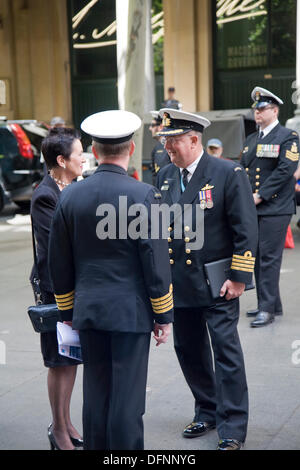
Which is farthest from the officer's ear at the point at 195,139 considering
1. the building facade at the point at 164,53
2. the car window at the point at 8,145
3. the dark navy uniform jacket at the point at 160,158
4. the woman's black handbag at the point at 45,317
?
the building facade at the point at 164,53

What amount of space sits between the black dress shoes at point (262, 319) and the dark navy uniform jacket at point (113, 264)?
3345 millimetres

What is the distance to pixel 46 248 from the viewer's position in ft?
13.5

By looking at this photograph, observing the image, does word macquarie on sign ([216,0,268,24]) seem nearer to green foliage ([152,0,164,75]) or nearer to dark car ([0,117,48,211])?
green foliage ([152,0,164,75])

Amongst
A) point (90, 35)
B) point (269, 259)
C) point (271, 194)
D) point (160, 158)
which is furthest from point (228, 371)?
point (90, 35)

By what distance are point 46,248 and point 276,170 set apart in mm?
3278

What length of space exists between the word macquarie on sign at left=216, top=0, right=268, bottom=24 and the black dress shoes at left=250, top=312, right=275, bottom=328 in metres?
15.3

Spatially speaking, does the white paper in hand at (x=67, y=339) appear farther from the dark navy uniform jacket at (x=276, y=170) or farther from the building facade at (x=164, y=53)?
the building facade at (x=164, y=53)

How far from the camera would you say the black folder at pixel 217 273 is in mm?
4168

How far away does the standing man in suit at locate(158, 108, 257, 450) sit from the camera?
417cm

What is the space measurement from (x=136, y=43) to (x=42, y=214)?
814 centimetres

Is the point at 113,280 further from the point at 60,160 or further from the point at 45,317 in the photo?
the point at 60,160

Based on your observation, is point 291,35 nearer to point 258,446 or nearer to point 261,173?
point 261,173

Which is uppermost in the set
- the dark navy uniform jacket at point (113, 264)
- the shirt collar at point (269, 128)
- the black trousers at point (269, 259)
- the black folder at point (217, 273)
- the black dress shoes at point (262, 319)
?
the shirt collar at point (269, 128)

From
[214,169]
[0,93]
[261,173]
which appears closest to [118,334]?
[214,169]
